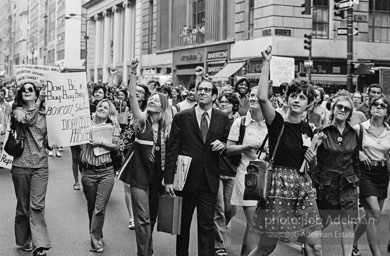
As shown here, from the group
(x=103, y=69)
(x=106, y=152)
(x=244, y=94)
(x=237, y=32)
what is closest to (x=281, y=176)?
(x=106, y=152)

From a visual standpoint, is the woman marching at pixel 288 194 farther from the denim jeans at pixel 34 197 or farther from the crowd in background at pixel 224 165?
the denim jeans at pixel 34 197

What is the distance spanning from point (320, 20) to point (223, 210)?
22.8 meters

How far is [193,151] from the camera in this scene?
6023mm

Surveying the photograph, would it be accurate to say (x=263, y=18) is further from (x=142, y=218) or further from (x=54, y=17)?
(x=54, y=17)

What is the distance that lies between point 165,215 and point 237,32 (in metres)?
25.4

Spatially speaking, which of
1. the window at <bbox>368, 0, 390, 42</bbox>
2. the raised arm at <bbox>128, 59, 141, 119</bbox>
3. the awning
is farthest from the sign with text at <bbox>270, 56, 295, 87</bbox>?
the window at <bbox>368, 0, 390, 42</bbox>

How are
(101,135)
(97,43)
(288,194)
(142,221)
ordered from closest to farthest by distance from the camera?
(288,194)
(142,221)
(101,135)
(97,43)

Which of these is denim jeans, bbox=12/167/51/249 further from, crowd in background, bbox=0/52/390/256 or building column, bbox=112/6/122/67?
building column, bbox=112/6/122/67

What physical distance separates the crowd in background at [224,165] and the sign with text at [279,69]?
6558mm

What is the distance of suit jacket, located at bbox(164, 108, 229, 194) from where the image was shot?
6008 millimetres

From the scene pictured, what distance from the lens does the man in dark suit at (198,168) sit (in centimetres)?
600

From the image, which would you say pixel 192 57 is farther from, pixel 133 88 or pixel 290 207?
pixel 290 207

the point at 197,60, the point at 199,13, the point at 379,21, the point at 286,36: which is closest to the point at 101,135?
the point at 286,36

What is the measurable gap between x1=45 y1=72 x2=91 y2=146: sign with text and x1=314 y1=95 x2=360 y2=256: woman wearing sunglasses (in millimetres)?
2916
